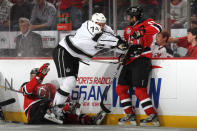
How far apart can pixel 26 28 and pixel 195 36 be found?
2177mm

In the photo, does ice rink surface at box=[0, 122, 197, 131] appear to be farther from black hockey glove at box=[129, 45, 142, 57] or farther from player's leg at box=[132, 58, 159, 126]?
black hockey glove at box=[129, 45, 142, 57]

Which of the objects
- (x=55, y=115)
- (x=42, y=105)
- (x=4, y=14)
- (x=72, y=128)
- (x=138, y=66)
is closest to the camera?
(x=72, y=128)

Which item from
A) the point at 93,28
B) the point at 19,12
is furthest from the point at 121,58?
the point at 19,12

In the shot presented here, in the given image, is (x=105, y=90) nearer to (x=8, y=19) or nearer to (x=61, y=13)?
(x=61, y=13)

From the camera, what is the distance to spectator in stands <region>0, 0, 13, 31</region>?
6.74m

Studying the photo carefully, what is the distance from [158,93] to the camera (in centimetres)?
572

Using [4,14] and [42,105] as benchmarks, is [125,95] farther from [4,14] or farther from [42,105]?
[4,14]

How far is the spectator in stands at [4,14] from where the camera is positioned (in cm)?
674

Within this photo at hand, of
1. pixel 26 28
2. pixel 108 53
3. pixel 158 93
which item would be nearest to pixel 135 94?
pixel 158 93

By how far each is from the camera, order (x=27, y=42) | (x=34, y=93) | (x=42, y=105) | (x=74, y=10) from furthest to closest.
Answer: (x=27, y=42)
(x=74, y=10)
(x=34, y=93)
(x=42, y=105)

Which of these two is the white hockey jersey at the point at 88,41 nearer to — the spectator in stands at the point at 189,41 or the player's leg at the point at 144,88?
the player's leg at the point at 144,88

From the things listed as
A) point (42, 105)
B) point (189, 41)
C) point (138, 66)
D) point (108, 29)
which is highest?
point (108, 29)

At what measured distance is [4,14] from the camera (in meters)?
6.78

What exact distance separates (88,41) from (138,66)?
0.62m
